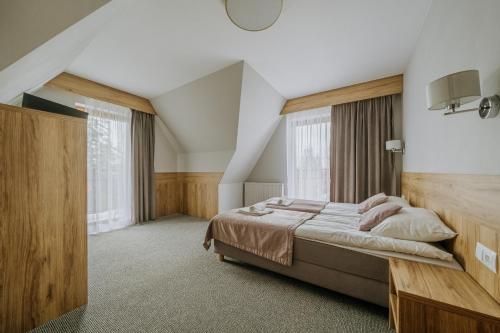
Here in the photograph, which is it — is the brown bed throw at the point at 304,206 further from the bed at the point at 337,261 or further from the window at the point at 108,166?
the window at the point at 108,166

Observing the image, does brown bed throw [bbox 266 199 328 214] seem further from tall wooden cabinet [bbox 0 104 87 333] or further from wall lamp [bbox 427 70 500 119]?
tall wooden cabinet [bbox 0 104 87 333]

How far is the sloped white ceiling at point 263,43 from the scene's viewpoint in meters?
1.80

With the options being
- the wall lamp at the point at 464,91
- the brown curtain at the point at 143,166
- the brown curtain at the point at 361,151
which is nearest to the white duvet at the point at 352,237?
the wall lamp at the point at 464,91

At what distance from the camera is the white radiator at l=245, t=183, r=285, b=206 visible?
441cm

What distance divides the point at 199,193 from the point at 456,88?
4.43 m

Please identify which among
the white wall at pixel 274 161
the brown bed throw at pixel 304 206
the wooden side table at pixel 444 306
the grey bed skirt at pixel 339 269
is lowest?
the grey bed skirt at pixel 339 269

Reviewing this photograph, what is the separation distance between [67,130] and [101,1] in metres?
0.97

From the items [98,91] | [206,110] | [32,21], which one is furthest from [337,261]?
[98,91]

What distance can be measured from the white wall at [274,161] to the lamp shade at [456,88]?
3422 millimetres

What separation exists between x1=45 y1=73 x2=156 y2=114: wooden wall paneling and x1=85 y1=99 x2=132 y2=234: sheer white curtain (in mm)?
210

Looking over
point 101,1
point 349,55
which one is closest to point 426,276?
point 349,55

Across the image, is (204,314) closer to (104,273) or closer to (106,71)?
(104,273)

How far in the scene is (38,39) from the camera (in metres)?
1.35

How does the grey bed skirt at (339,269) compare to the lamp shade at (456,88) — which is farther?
the grey bed skirt at (339,269)
